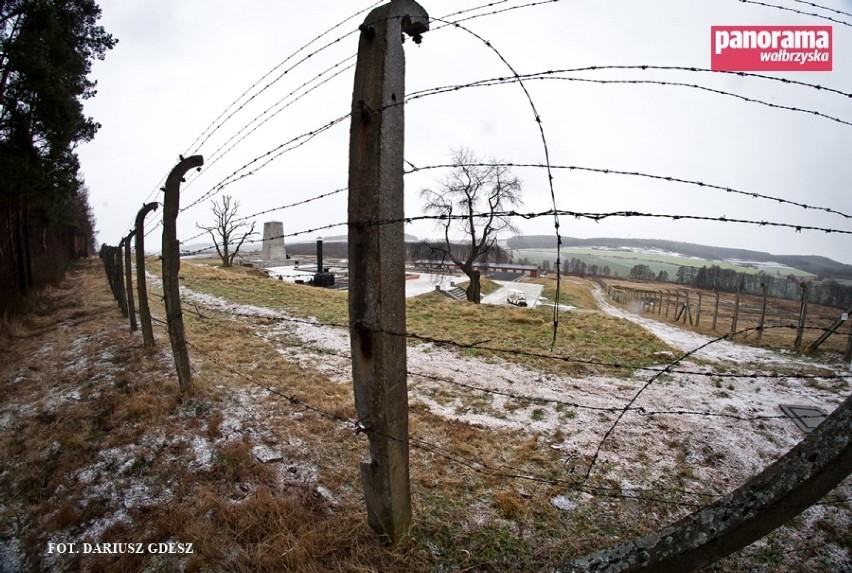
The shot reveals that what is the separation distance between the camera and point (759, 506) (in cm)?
102

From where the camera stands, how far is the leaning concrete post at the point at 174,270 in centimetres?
407

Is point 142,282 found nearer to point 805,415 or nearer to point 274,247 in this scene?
point 805,415

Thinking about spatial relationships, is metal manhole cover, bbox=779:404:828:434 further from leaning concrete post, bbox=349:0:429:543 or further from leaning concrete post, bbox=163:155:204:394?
Result: leaning concrete post, bbox=163:155:204:394

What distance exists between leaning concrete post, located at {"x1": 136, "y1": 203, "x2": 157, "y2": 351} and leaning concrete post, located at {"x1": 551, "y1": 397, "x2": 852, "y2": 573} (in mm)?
6683

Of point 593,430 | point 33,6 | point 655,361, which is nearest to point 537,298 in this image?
point 655,361

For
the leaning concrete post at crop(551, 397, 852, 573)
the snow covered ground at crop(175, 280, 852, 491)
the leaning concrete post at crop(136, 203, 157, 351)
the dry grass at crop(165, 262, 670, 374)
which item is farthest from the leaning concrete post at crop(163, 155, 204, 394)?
the leaning concrete post at crop(551, 397, 852, 573)

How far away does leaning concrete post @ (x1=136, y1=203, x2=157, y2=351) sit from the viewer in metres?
5.55

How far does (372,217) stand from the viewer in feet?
5.81

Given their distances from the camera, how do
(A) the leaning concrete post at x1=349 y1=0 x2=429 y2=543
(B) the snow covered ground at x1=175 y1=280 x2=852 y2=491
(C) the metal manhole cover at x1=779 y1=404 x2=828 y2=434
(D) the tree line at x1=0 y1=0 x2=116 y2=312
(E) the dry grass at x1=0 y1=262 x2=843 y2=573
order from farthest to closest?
(D) the tree line at x1=0 y1=0 x2=116 y2=312, (C) the metal manhole cover at x1=779 y1=404 x2=828 y2=434, (B) the snow covered ground at x1=175 y1=280 x2=852 y2=491, (E) the dry grass at x1=0 y1=262 x2=843 y2=573, (A) the leaning concrete post at x1=349 y1=0 x2=429 y2=543

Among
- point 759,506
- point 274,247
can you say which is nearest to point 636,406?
point 759,506

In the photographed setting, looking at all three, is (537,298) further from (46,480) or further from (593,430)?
(46,480)

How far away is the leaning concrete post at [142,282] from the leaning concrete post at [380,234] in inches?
206

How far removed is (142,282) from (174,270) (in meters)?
2.23

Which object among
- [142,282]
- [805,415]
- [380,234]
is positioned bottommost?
[805,415]
